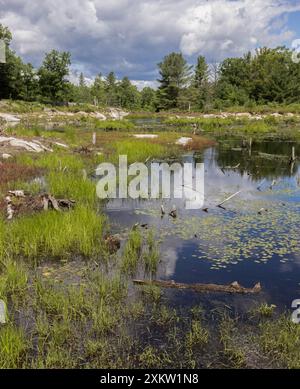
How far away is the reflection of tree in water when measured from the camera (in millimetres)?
24766

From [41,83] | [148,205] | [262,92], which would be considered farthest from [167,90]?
[148,205]

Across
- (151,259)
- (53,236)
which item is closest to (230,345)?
(151,259)

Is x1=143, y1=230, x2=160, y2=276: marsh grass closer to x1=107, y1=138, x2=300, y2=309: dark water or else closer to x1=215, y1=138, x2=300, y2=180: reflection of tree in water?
x1=107, y1=138, x2=300, y2=309: dark water

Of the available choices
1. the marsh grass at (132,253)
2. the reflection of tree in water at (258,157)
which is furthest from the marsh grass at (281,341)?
the reflection of tree in water at (258,157)

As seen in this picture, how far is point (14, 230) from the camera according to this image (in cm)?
1083

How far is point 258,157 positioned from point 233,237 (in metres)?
19.8

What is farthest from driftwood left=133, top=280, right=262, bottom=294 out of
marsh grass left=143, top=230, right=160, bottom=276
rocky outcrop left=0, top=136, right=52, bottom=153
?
rocky outcrop left=0, top=136, right=52, bottom=153

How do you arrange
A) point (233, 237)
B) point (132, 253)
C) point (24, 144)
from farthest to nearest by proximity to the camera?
1. point (24, 144)
2. point (233, 237)
3. point (132, 253)

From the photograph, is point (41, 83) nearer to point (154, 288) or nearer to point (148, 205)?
point (148, 205)

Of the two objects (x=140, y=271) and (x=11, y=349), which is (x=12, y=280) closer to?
(x=11, y=349)

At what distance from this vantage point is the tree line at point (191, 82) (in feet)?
266

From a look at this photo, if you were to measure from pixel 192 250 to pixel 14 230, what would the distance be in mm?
5069

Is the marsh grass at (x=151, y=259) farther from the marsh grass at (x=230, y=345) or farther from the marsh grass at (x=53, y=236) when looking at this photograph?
the marsh grass at (x=230, y=345)

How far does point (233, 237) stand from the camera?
12039 millimetres
